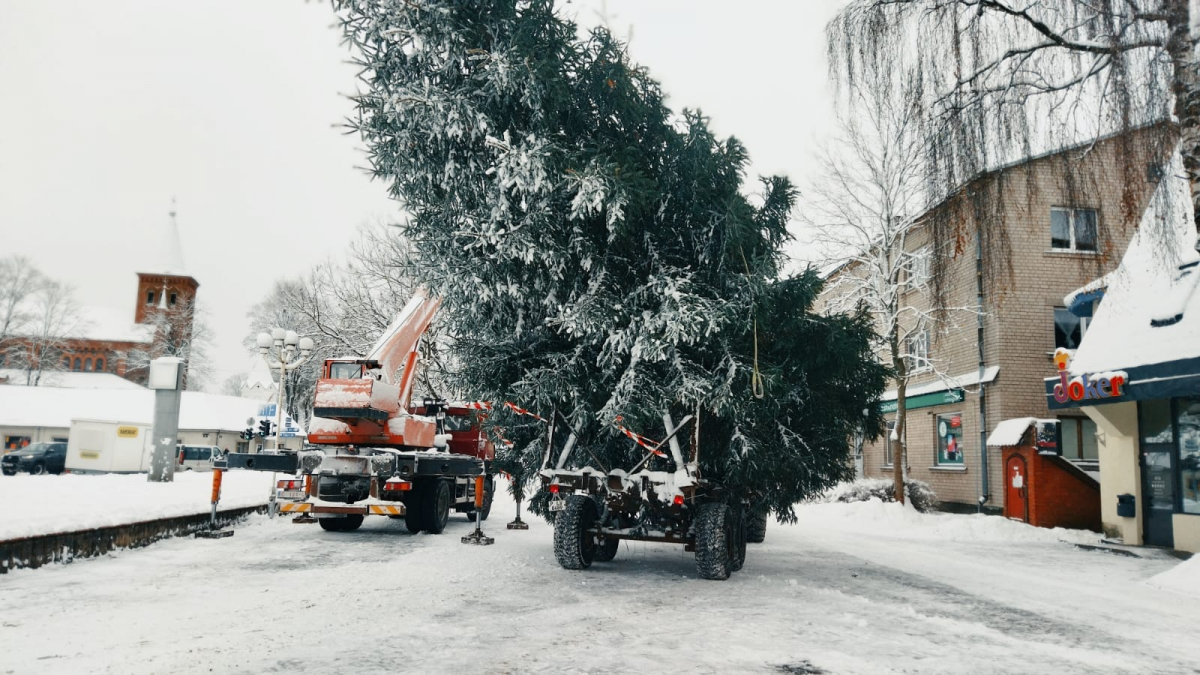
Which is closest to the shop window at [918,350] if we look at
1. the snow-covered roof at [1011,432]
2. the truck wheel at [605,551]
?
the snow-covered roof at [1011,432]

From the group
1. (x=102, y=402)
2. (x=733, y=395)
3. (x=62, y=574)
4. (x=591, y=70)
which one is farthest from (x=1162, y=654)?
→ (x=102, y=402)

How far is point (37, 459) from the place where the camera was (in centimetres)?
3631

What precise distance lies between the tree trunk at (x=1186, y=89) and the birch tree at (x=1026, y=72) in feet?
0.03

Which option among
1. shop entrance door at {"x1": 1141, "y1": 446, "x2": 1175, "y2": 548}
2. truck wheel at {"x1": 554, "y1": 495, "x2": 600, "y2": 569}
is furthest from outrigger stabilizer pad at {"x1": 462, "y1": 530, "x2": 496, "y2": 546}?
shop entrance door at {"x1": 1141, "y1": 446, "x2": 1175, "y2": 548}

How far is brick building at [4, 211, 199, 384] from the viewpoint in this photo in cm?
6644

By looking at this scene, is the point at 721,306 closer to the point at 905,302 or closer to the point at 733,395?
the point at 733,395

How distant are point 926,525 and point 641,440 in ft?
37.2

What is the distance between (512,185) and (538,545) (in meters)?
6.15

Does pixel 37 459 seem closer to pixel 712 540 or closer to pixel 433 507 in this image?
pixel 433 507

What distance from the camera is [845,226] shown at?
22.0 meters

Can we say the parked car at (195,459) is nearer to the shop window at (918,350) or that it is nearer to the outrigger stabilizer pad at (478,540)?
the shop window at (918,350)

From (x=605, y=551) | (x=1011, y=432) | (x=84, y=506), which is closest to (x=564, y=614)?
(x=605, y=551)

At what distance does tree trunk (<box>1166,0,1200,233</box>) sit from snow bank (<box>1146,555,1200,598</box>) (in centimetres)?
403

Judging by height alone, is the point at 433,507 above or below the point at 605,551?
above
